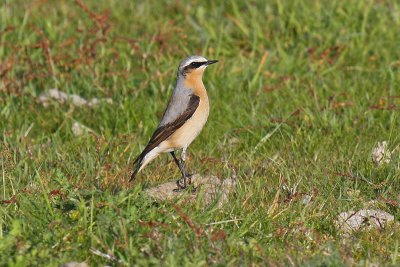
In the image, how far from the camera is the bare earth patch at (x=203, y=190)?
6.89 metres

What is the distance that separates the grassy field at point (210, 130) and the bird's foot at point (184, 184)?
12.6 inches

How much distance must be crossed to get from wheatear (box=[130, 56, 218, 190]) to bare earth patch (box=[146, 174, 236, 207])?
0.33 metres

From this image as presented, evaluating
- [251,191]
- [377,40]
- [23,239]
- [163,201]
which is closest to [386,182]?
[251,191]

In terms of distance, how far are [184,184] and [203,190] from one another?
63 cm

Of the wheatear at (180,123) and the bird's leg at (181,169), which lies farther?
the wheatear at (180,123)

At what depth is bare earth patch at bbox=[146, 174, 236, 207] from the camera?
22.6 ft

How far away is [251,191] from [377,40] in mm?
4819

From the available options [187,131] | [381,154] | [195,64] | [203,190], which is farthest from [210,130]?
[203,190]

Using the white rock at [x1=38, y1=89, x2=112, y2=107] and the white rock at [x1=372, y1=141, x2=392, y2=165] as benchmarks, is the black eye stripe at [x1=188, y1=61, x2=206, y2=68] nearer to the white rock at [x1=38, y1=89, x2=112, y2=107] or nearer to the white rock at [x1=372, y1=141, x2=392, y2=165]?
the white rock at [x1=38, y1=89, x2=112, y2=107]

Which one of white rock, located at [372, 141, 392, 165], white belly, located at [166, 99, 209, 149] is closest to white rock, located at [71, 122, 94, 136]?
white belly, located at [166, 99, 209, 149]

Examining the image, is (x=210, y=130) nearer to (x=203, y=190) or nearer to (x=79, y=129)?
(x=79, y=129)

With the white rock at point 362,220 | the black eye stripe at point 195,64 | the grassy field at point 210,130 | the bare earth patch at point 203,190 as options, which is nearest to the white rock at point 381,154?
the grassy field at point 210,130

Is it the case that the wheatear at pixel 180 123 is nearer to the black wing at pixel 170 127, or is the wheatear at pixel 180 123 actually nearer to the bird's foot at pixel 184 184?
the black wing at pixel 170 127

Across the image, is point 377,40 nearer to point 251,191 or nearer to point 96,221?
point 251,191
